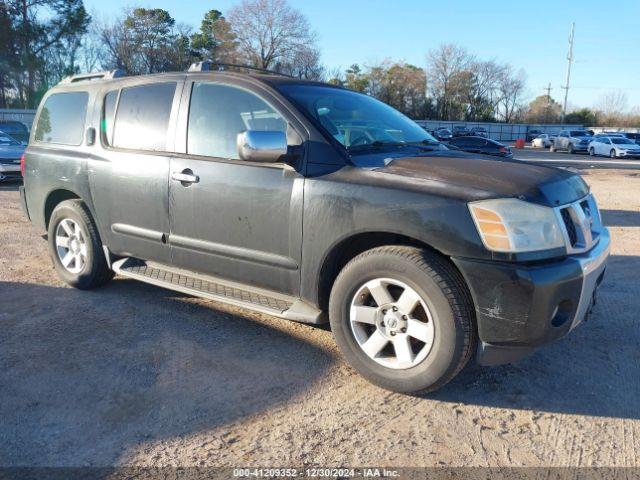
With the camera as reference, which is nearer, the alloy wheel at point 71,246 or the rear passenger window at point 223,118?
the rear passenger window at point 223,118

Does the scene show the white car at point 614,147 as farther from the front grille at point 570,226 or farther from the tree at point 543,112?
the tree at point 543,112

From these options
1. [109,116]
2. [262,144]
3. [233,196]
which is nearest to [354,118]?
[262,144]

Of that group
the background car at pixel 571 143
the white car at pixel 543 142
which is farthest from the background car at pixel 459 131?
the background car at pixel 571 143

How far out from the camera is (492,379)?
10.9 ft

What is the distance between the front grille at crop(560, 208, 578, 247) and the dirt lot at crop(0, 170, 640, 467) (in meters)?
0.91

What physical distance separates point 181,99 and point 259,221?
4.11 ft

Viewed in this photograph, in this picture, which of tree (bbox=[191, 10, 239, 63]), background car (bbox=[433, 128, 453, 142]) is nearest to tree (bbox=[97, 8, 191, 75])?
tree (bbox=[191, 10, 239, 63])

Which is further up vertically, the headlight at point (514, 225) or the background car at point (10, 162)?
the headlight at point (514, 225)

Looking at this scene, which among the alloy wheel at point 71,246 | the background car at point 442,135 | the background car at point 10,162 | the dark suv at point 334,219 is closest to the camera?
the dark suv at point 334,219

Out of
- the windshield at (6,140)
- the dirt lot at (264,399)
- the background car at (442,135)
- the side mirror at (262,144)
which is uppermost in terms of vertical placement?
the background car at (442,135)

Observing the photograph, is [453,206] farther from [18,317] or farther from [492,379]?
[18,317]

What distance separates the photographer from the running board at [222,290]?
3443 millimetres

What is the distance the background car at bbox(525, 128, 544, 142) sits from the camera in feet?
197

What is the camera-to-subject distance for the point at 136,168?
420cm
